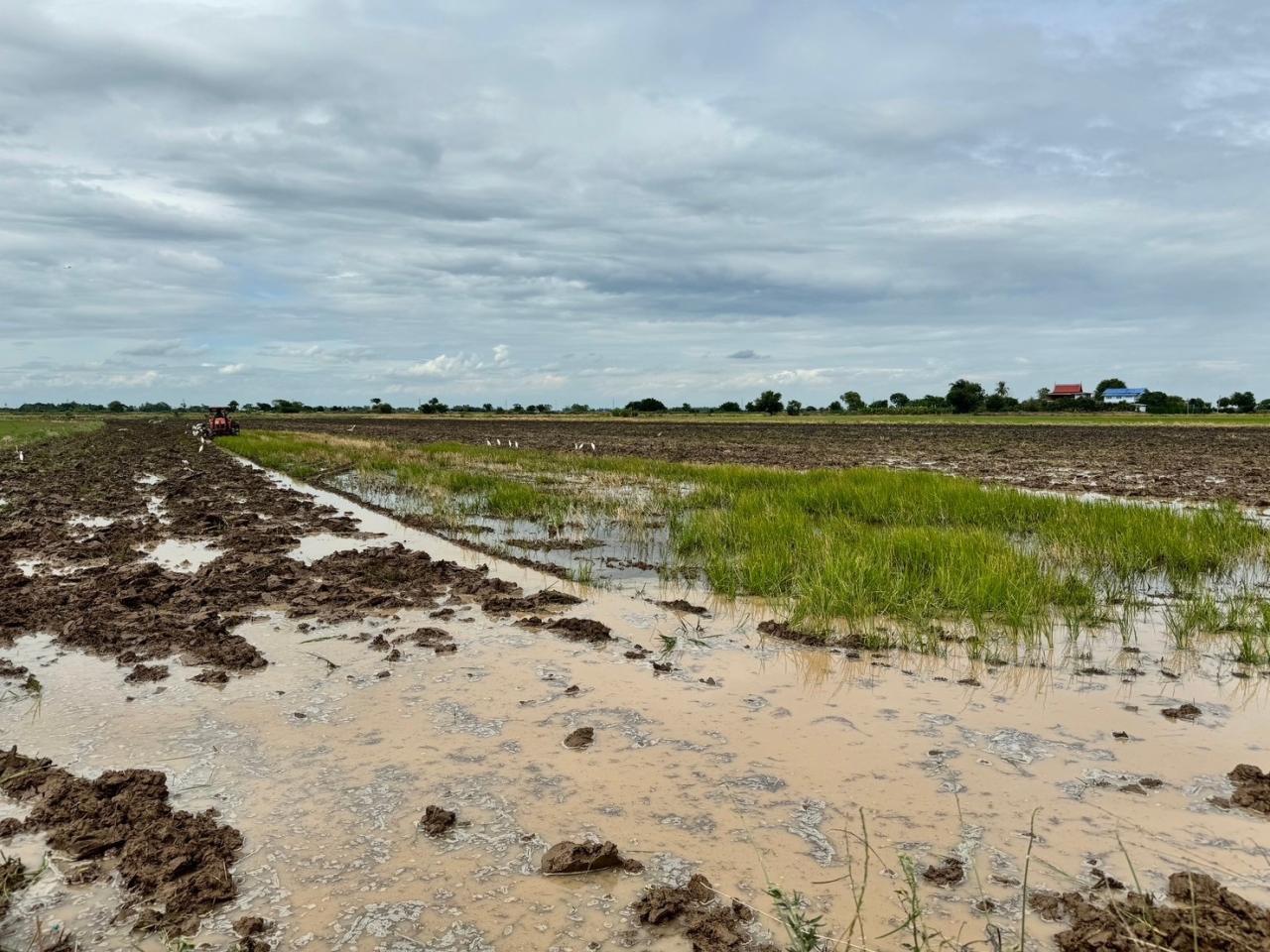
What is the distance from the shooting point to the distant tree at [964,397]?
80.8 m

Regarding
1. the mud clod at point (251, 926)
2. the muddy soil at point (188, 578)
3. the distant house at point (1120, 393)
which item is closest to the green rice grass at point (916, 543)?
the muddy soil at point (188, 578)

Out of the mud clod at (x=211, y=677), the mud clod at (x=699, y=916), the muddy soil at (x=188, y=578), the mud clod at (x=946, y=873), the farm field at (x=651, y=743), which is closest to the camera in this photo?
the mud clod at (x=699, y=916)

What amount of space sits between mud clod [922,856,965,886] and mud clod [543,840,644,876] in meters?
1.16

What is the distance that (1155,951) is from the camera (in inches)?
101

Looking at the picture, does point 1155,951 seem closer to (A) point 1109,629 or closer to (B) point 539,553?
(A) point 1109,629

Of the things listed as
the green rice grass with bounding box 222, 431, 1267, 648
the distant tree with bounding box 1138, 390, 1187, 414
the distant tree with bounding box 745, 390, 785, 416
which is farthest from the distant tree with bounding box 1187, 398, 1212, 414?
the green rice grass with bounding box 222, 431, 1267, 648

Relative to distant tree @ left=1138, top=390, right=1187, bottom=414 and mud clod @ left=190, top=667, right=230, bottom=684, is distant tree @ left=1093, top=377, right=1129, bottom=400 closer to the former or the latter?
distant tree @ left=1138, top=390, right=1187, bottom=414

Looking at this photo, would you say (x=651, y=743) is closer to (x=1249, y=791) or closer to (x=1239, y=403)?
(x=1249, y=791)

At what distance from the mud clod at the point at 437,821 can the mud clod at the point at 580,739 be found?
94 cm

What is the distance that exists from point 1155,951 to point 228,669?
18.6ft

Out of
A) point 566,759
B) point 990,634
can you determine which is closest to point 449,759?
point 566,759

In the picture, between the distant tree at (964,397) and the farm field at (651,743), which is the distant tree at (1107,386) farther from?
the farm field at (651,743)

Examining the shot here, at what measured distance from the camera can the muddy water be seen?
3.05 m

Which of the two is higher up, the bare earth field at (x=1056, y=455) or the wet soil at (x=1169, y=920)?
the bare earth field at (x=1056, y=455)
